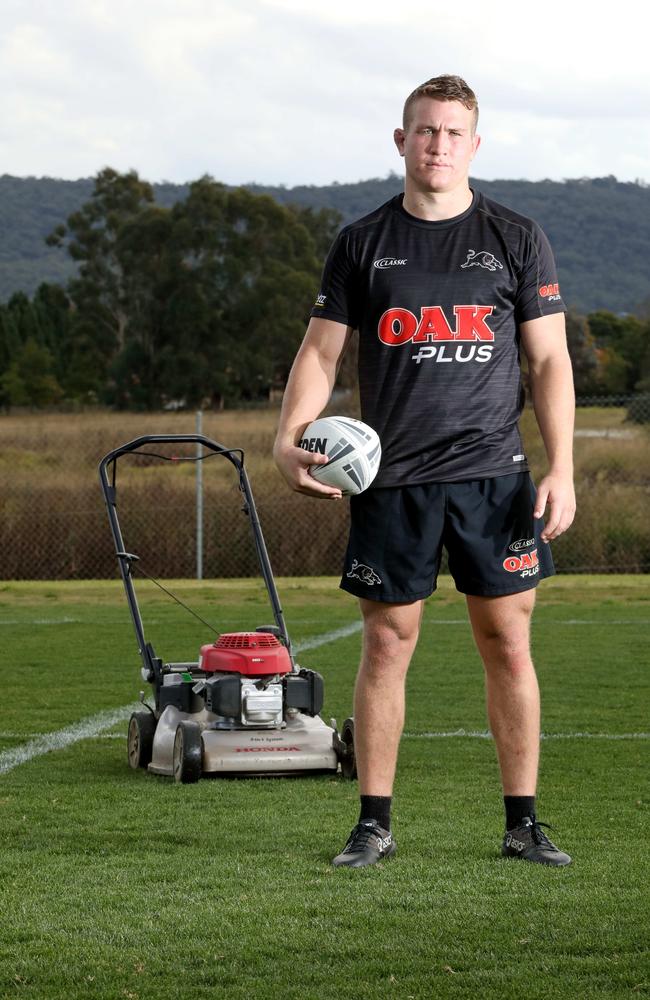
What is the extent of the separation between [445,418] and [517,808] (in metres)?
1.11

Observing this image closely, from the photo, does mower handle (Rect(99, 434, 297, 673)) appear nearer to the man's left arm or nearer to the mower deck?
the mower deck

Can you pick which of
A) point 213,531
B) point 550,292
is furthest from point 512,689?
point 213,531

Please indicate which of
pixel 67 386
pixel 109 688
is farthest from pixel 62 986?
pixel 67 386

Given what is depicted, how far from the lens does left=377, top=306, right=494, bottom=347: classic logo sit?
4.21m

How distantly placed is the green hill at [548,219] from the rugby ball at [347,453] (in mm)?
89636

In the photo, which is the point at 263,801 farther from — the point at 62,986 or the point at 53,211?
the point at 53,211

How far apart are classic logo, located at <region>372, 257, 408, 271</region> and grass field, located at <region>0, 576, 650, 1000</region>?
1.63 metres

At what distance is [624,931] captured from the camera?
3496 mm

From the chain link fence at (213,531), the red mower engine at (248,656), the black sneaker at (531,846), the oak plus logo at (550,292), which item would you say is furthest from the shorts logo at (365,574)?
the chain link fence at (213,531)

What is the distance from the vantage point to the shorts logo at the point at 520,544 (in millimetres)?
4277

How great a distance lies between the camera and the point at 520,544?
4.29 m

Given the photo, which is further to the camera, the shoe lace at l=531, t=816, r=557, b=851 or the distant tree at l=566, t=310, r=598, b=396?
the distant tree at l=566, t=310, r=598, b=396

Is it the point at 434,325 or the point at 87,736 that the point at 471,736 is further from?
the point at 434,325

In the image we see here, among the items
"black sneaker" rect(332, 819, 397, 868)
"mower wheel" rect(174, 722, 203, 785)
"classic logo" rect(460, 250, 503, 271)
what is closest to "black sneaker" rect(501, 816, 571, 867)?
"black sneaker" rect(332, 819, 397, 868)
